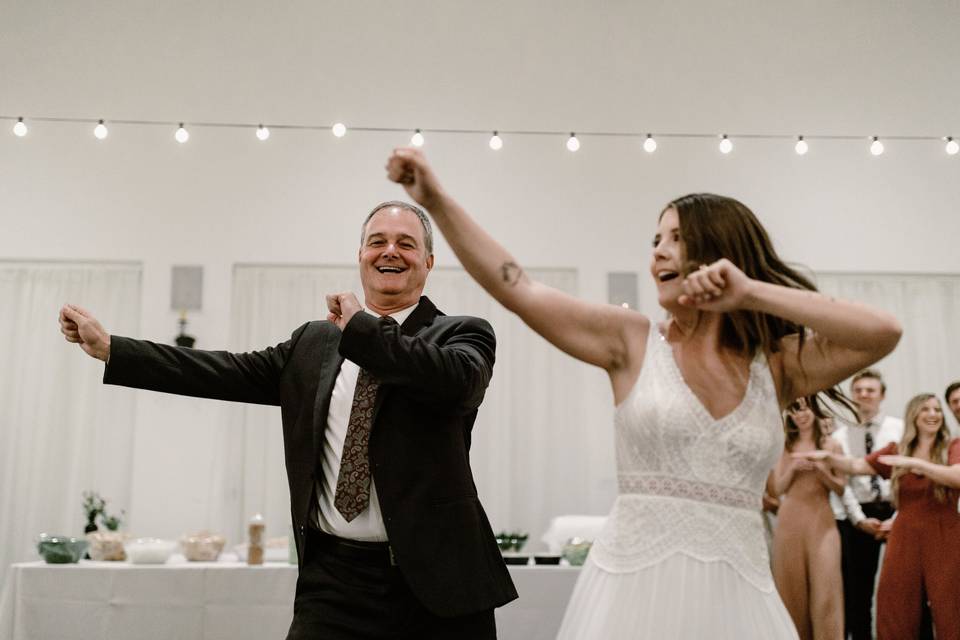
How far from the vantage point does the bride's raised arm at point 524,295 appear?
1.54m

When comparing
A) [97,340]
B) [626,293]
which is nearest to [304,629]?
[97,340]

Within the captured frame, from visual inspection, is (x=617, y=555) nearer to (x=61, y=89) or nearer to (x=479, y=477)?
(x=479, y=477)

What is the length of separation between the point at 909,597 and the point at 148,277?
645cm

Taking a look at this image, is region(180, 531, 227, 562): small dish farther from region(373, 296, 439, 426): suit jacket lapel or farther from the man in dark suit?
region(373, 296, 439, 426): suit jacket lapel

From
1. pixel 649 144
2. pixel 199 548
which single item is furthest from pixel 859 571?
pixel 199 548

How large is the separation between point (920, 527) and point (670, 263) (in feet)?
14.7

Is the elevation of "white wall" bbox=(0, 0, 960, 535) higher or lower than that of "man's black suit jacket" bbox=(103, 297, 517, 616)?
higher

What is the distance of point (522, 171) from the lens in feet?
29.0

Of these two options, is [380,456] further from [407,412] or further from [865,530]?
[865,530]

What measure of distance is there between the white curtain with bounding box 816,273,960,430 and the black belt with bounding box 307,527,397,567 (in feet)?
24.0

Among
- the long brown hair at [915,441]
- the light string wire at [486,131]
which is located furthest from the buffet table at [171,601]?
the light string wire at [486,131]

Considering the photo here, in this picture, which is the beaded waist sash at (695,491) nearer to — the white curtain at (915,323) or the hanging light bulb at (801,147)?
the hanging light bulb at (801,147)

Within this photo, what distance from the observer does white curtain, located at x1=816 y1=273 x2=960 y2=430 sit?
8578 mm

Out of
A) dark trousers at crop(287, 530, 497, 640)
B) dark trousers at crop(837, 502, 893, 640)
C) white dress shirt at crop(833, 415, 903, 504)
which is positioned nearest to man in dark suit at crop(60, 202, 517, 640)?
dark trousers at crop(287, 530, 497, 640)
